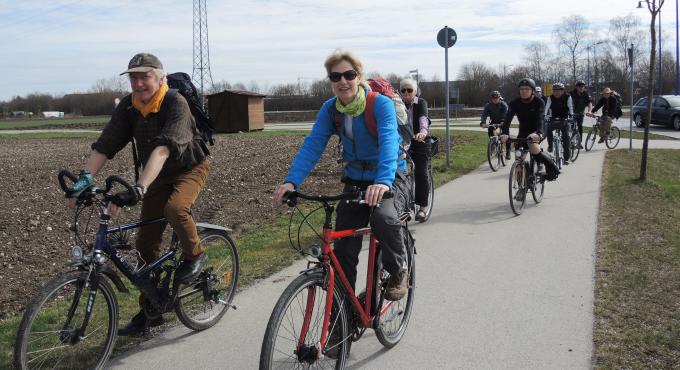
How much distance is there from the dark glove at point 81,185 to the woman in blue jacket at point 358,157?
3.69 feet

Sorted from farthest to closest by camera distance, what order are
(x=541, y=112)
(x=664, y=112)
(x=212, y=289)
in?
1. (x=664, y=112)
2. (x=541, y=112)
3. (x=212, y=289)

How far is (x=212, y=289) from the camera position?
4648 millimetres

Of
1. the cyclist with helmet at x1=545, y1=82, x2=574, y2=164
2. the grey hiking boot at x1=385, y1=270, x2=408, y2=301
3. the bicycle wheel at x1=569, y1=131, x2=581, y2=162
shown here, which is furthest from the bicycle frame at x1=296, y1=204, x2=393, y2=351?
the bicycle wheel at x1=569, y1=131, x2=581, y2=162

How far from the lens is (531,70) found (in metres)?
86.6

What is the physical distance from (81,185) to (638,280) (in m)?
4.50

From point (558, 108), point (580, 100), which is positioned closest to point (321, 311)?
point (558, 108)

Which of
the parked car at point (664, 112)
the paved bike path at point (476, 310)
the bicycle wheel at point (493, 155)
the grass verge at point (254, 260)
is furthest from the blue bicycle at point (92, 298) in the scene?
the parked car at point (664, 112)

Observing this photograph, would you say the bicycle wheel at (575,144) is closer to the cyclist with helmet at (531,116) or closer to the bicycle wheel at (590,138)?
the bicycle wheel at (590,138)

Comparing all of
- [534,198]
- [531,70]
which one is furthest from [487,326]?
[531,70]

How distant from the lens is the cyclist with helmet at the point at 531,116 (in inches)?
365

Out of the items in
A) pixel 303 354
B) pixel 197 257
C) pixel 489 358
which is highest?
pixel 197 257

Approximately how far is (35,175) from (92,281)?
1212cm

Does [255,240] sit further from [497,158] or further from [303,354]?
[497,158]

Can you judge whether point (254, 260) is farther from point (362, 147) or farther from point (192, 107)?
point (362, 147)
